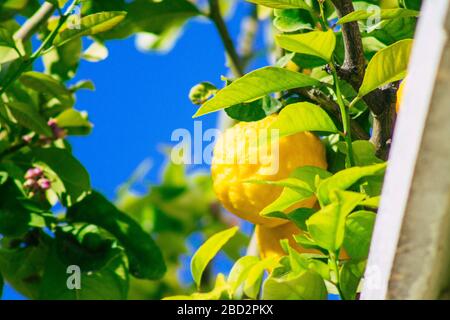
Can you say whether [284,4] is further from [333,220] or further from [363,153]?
[333,220]

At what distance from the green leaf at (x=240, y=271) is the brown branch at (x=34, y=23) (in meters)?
0.71

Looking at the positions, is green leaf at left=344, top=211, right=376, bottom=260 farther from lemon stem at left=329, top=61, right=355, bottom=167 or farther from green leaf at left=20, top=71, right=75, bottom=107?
green leaf at left=20, top=71, right=75, bottom=107

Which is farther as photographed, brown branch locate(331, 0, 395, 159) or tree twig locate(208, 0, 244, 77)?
tree twig locate(208, 0, 244, 77)

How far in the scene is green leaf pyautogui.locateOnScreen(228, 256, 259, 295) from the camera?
92 cm

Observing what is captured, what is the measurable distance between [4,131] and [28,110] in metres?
0.12

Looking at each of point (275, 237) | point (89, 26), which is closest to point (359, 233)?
point (275, 237)

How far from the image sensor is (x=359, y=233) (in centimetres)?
81

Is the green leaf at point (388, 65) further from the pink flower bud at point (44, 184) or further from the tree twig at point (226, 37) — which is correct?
the tree twig at point (226, 37)

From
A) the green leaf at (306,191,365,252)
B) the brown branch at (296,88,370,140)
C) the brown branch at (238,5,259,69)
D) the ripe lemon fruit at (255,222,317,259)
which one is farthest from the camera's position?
the brown branch at (238,5,259,69)

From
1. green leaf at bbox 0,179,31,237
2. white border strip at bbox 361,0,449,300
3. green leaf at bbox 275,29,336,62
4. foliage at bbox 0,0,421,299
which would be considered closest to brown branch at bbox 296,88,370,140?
foliage at bbox 0,0,421,299

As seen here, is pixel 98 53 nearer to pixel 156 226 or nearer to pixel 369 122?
pixel 369 122

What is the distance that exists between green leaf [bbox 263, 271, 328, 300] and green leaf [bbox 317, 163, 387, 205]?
6 cm

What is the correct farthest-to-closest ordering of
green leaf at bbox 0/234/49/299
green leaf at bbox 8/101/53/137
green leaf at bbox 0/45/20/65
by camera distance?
green leaf at bbox 0/234/49/299, green leaf at bbox 8/101/53/137, green leaf at bbox 0/45/20/65

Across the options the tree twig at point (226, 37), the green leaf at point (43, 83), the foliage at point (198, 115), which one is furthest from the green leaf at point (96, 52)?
the tree twig at point (226, 37)
